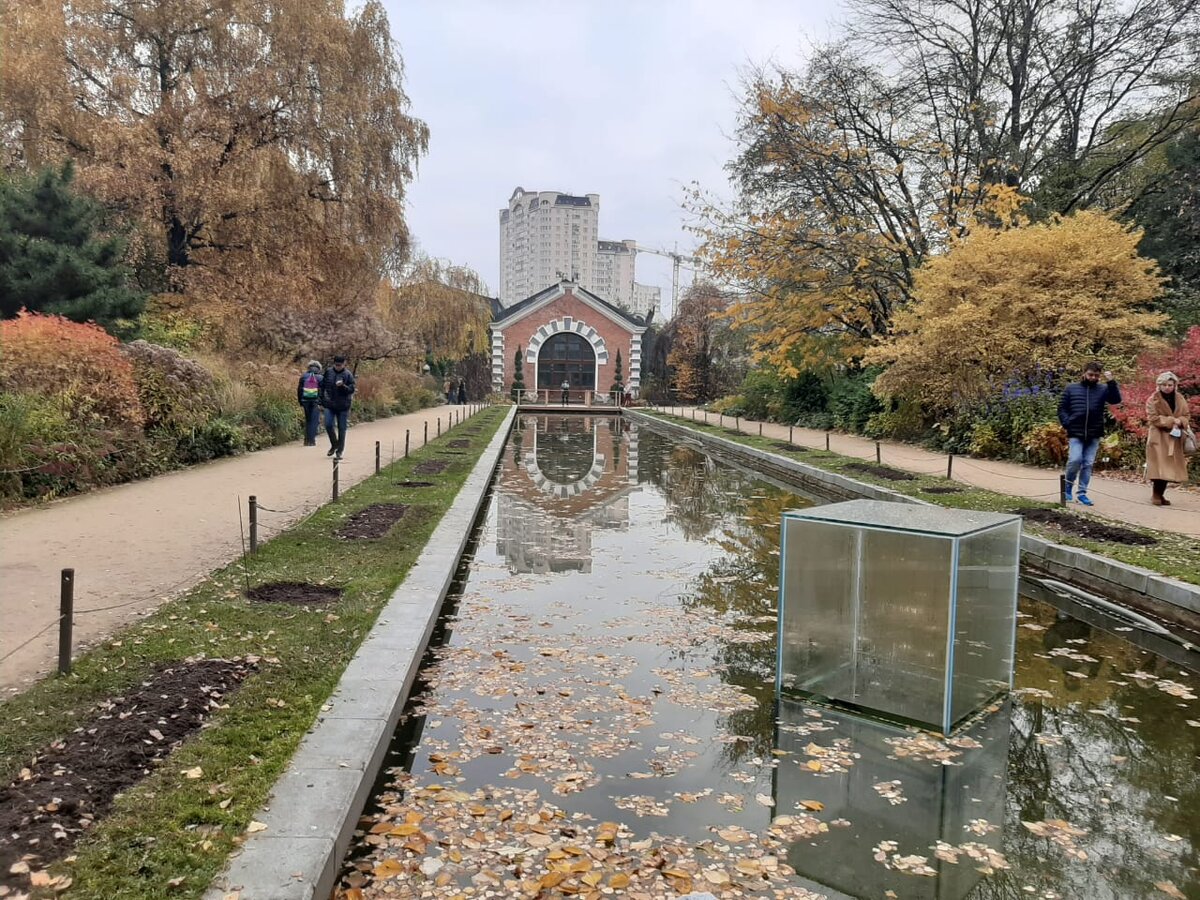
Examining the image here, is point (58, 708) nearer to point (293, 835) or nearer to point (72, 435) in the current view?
point (293, 835)

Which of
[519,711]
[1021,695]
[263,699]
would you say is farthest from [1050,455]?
[263,699]

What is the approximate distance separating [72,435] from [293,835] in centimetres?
934

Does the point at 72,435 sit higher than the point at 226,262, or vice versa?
the point at 226,262

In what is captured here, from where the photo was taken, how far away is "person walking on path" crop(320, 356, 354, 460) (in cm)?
1303

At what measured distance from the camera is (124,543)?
7.14 meters

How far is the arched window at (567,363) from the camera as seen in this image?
4859 cm

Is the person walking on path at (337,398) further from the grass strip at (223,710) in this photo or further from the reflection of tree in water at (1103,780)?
the reflection of tree in water at (1103,780)

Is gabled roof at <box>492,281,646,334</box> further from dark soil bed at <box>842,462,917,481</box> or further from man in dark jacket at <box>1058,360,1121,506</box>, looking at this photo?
man in dark jacket at <box>1058,360,1121,506</box>

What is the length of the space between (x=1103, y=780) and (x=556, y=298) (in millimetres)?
45650

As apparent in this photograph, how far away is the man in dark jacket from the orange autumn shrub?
12.6 meters

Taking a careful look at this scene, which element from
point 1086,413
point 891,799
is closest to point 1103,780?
point 891,799

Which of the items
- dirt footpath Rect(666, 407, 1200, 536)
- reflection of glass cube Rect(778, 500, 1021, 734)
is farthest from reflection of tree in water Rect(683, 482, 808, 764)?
dirt footpath Rect(666, 407, 1200, 536)

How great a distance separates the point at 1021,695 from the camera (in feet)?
15.5

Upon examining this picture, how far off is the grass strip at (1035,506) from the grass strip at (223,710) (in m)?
6.39
